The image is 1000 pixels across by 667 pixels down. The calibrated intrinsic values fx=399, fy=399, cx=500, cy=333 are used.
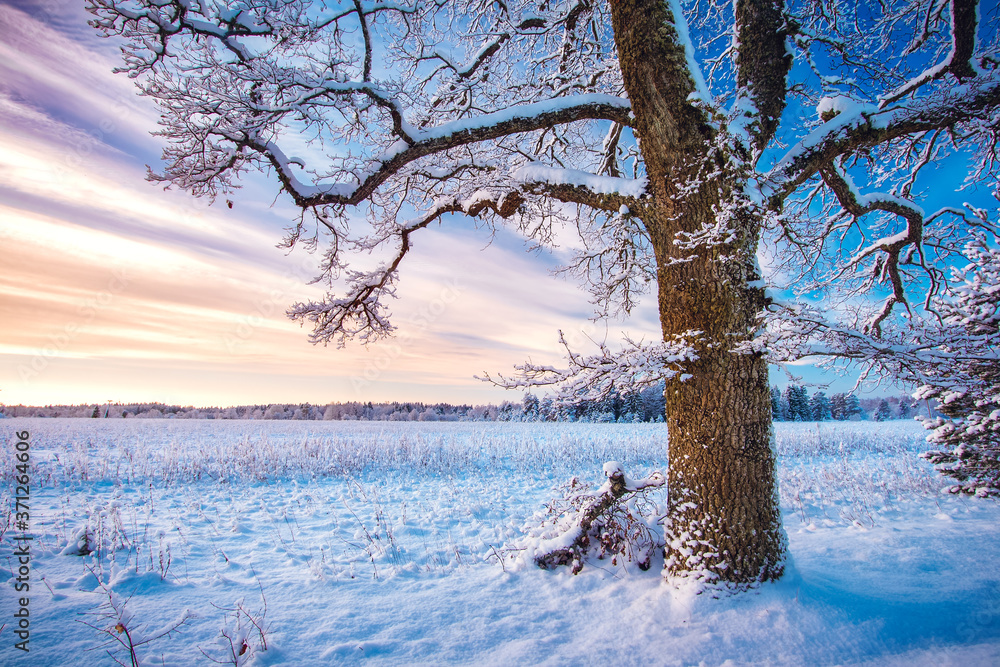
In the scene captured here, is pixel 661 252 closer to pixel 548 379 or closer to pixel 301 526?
pixel 548 379

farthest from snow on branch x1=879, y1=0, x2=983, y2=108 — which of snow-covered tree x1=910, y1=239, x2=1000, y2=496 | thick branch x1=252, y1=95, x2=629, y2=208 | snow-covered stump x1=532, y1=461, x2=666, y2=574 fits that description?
snow-covered stump x1=532, y1=461, x2=666, y2=574

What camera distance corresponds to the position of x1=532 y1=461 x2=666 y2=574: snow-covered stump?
3.78 metres

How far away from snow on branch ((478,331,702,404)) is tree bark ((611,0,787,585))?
0.58 feet

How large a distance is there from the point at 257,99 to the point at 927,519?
32.5ft

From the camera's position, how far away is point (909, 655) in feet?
8.04

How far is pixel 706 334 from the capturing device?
10.5ft

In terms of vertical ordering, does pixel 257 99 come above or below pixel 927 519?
above

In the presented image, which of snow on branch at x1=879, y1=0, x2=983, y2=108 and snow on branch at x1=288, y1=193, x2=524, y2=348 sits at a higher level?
snow on branch at x1=879, y1=0, x2=983, y2=108

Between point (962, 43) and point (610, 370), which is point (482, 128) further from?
point (962, 43)

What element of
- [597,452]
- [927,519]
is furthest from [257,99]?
[597,452]

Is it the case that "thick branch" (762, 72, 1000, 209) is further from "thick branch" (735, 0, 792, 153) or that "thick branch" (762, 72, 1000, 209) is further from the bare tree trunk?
the bare tree trunk

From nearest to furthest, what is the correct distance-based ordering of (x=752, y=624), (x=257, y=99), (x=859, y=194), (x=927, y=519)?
1. (x=752, y=624)
2. (x=257, y=99)
3. (x=859, y=194)
4. (x=927, y=519)

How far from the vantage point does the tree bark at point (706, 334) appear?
3072mm

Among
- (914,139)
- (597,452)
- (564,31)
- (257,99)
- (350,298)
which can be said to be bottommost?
(597,452)
